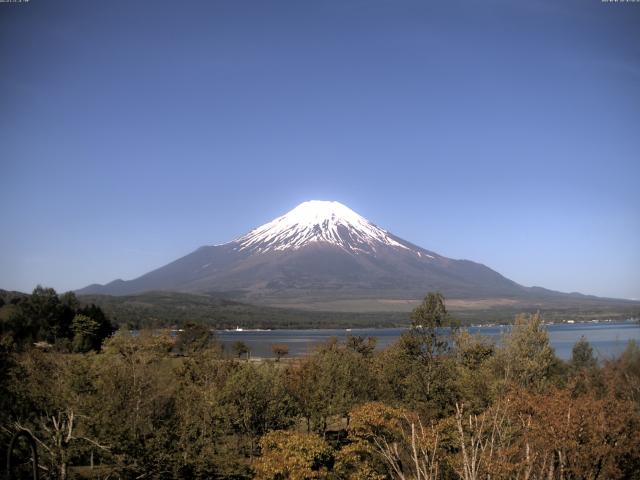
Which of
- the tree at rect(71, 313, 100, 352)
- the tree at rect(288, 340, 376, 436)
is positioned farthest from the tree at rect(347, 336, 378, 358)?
the tree at rect(71, 313, 100, 352)

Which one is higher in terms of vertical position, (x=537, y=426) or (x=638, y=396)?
(x=537, y=426)

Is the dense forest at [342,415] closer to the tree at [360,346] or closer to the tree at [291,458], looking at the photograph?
the tree at [291,458]

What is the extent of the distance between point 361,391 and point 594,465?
58.1 ft

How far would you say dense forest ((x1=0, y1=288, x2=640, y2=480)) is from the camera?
1555 centimetres

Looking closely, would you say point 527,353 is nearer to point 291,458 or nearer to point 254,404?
point 254,404

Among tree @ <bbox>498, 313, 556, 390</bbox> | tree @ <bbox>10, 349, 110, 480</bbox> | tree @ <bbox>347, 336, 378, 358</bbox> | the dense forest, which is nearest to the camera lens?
the dense forest

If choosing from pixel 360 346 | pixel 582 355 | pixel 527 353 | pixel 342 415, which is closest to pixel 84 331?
pixel 360 346

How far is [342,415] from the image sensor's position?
103 ft

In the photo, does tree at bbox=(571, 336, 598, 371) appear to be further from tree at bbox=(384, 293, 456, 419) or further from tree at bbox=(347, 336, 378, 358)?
tree at bbox=(384, 293, 456, 419)

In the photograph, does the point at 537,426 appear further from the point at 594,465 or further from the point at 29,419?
the point at 29,419

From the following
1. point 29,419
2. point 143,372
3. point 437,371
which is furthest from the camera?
point 437,371

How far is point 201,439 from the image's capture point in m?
22.0

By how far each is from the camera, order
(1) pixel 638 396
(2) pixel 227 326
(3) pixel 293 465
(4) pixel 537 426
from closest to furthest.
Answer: (4) pixel 537 426 → (3) pixel 293 465 → (1) pixel 638 396 → (2) pixel 227 326

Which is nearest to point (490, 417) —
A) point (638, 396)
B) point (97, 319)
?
point (638, 396)
